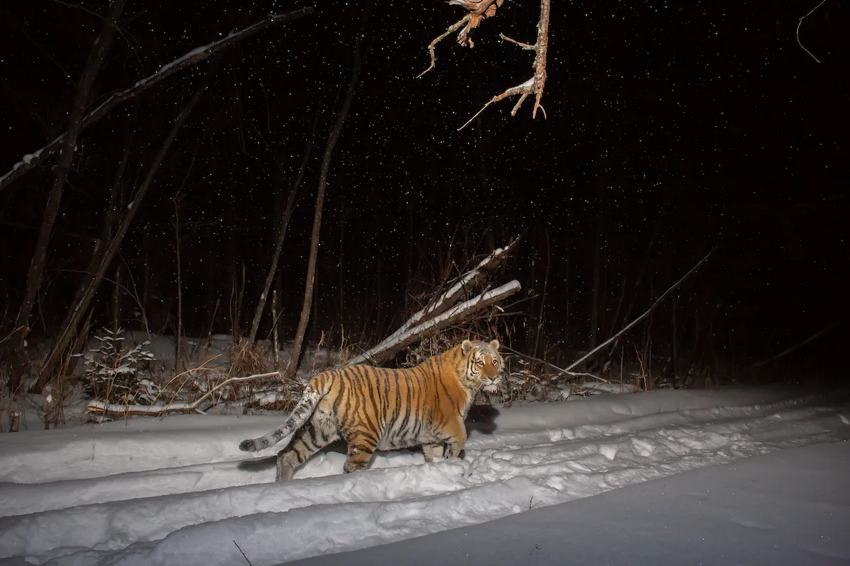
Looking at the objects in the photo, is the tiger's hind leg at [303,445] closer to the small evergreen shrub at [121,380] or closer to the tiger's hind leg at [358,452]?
the tiger's hind leg at [358,452]

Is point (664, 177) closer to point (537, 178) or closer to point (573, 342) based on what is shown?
point (537, 178)

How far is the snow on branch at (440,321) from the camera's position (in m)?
7.66

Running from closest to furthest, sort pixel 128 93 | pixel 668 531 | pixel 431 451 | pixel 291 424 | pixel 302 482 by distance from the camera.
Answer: pixel 668 531 < pixel 302 482 < pixel 291 424 < pixel 431 451 < pixel 128 93

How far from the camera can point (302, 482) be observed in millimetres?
4125

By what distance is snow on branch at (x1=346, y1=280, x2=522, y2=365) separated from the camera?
25.1 feet

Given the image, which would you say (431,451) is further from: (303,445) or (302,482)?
(302,482)

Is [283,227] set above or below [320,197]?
A: below

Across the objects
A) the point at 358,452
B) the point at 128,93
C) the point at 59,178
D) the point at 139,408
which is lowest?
the point at 358,452

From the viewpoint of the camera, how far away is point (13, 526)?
3.20 metres

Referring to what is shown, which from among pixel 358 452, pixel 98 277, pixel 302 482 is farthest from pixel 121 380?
pixel 302 482

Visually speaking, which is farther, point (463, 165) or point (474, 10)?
point (463, 165)

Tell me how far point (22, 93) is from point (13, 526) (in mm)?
8233

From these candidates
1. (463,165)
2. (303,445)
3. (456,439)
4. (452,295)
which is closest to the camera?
(303,445)

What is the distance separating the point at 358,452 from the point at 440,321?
3.34 m
